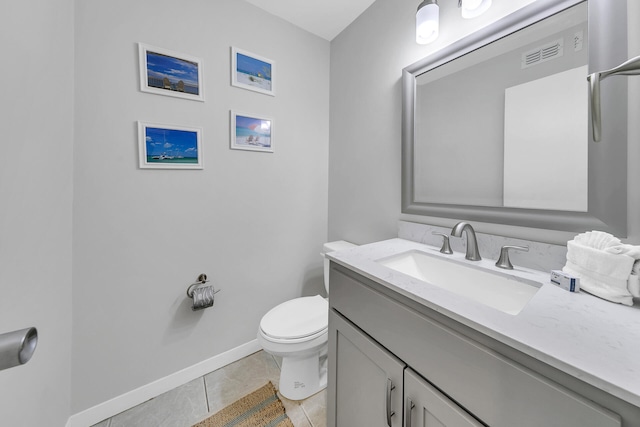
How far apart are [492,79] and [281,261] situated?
1642 millimetres

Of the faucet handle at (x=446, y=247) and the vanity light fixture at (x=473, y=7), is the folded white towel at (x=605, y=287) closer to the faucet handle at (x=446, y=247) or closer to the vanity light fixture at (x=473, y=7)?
the faucet handle at (x=446, y=247)

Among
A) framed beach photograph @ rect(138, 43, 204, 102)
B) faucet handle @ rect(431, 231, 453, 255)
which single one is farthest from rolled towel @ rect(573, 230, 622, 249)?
framed beach photograph @ rect(138, 43, 204, 102)

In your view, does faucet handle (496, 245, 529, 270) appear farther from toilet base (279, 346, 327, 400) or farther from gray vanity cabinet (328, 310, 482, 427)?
toilet base (279, 346, 327, 400)

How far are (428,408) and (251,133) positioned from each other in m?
1.65

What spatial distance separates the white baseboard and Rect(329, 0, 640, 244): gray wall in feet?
→ 3.78

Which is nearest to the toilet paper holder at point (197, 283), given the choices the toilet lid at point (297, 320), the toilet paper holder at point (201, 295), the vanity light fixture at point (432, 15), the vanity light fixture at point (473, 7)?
the toilet paper holder at point (201, 295)

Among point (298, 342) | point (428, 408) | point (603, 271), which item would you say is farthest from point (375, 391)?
point (603, 271)

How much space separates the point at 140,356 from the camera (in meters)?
1.32

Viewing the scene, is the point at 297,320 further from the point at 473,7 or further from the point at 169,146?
the point at 473,7

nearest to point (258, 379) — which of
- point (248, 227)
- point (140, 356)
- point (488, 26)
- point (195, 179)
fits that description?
point (140, 356)

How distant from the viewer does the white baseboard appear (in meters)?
1.19

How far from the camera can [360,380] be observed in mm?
861

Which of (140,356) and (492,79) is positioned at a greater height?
(492,79)

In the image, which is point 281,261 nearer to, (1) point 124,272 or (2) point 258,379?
(2) point 258,379
